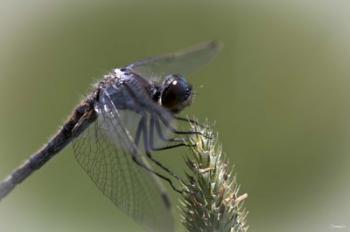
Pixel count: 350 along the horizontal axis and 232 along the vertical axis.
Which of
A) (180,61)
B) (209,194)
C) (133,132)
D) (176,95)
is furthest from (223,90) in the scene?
(209,194)

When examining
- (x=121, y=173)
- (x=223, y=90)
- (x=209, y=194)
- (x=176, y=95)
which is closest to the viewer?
(x=209, y=194)

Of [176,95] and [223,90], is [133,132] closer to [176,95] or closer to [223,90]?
[176,95]

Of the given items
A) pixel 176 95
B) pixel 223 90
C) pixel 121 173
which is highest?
pixel 223 90

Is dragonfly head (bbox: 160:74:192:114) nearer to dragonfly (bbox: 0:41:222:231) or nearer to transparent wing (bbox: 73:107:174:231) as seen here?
dragonfly (bbox: 0:41:222:231)

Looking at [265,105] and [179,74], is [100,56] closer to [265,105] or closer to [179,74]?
[265,105]

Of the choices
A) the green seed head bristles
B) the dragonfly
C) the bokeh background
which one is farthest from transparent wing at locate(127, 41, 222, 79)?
the bokeh background

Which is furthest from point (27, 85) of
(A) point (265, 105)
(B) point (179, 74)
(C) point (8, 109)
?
(B) point (179, 74)
